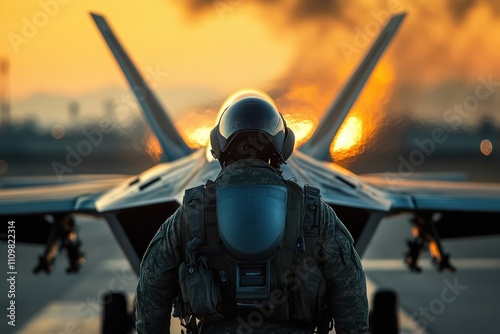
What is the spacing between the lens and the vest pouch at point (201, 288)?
134 inches

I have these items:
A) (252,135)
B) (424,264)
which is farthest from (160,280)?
(424,264)

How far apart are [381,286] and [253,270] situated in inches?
349

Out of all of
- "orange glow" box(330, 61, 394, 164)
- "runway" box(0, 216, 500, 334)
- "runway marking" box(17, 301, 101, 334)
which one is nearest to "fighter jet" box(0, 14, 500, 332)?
"runway marking" box(17, 301, 101, 334)

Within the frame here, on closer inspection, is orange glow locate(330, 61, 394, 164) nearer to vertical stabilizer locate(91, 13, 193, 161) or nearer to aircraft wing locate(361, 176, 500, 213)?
aircraft wing locate(361, 176, 500, 213)

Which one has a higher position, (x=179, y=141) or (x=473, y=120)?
(x=179, y=141)

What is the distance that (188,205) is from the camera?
3.54 meters

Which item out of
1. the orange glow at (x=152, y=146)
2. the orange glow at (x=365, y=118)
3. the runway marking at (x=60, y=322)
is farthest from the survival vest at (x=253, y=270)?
the orange glow at (x=152, y=146)

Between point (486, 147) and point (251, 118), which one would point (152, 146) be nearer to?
point (486, 147)

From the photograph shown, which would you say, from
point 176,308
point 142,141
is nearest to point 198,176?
point 176,308

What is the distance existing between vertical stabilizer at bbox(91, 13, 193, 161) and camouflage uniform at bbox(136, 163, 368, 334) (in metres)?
4.66

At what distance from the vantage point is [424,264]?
14133 mm

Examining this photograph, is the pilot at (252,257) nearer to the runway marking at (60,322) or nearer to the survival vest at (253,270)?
the survival vest at (253,270)

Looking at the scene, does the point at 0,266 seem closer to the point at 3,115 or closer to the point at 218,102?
the point at 218,102

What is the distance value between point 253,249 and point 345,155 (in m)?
8.43
